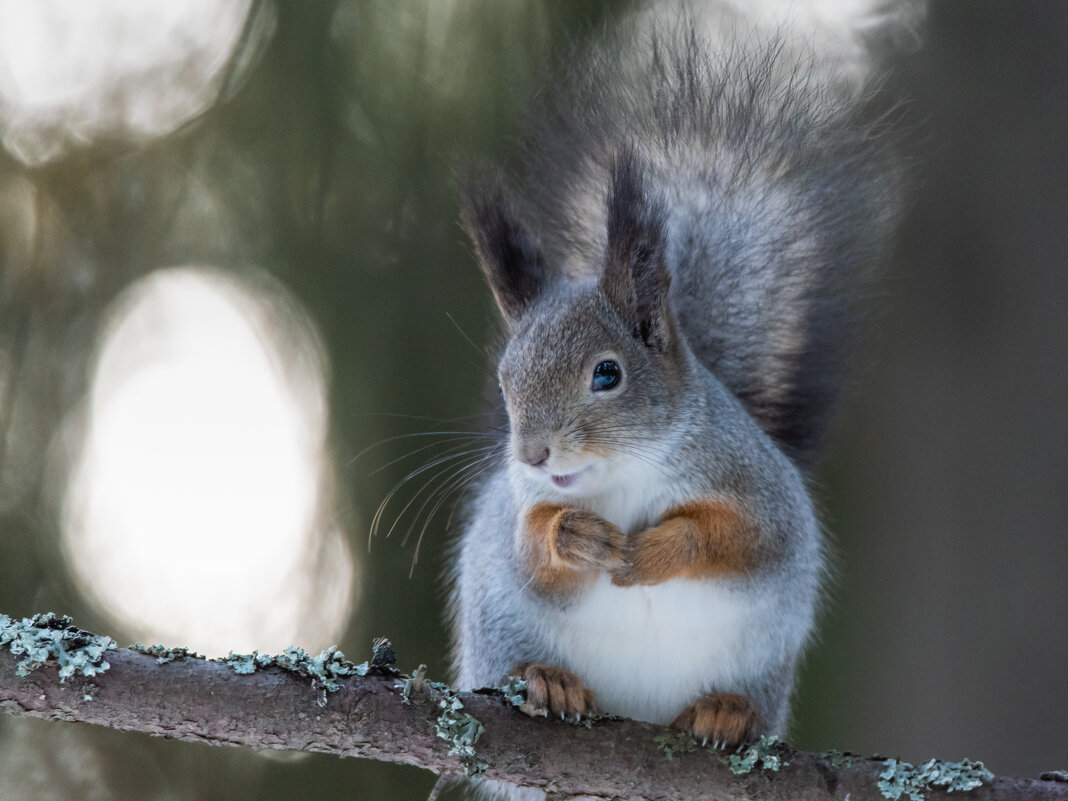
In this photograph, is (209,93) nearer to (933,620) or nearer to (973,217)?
(973,217)

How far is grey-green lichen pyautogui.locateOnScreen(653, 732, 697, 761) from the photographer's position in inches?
69.4

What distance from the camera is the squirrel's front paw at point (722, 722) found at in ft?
5.94

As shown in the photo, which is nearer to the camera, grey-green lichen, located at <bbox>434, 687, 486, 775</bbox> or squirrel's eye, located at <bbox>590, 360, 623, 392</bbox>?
grey-green lichen, located at <bbox>434, 687, 486, 775</bbox>

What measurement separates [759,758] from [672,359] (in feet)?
2.38

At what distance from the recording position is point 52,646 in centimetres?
156

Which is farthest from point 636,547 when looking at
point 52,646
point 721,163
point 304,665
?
point 721,163

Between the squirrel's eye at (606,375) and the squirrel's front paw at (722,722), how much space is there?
1.93 ft

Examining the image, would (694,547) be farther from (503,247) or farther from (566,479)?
(503,247)

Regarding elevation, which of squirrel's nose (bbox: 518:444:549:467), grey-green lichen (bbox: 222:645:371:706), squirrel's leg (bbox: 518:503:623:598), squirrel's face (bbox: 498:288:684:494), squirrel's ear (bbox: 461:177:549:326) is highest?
squirrel's ear (bbox: 461:177:549:326)

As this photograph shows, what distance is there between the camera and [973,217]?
3.06m

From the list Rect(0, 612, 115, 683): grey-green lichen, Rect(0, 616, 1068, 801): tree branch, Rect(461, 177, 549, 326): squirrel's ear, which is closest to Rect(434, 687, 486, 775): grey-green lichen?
Rect(0, 616, 1068, 801): tree branch

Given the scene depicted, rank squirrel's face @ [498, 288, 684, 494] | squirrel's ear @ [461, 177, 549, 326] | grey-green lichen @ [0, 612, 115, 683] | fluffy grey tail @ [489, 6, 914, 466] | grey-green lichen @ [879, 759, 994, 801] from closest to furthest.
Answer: grey-green lichen @ [0, 612, 115, 683], grey-green lichen @ [879, 759, 994, 801], squirrel's face @ [498, 288, 684, 494], squirrel's ear @ [461, 177, 549, 326], fluffy grey tail @ [489, 6, 914, 466]

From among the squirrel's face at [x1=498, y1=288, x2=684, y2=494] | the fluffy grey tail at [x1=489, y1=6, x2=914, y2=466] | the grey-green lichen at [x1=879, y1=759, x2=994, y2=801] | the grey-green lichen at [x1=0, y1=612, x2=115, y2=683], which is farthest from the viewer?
the fluffy grey tail at [x1=489, y1=6, x2=914, y2=466]

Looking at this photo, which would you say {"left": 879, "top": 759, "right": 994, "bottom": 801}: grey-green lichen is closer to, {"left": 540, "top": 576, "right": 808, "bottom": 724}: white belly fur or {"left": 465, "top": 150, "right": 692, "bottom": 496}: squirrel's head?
{"left": 540, "top": 576, "right": 808, "bottom": 724}: white belly fur
